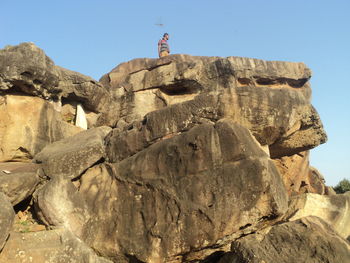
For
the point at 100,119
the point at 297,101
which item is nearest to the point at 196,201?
the point at 297,101

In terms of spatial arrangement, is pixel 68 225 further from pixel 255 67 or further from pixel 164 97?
pixel 255 67

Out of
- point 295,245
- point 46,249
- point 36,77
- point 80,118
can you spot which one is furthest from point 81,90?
point 295,245

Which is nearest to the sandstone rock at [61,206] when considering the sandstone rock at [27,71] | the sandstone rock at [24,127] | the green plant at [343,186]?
the sandstone rock at [24,127]

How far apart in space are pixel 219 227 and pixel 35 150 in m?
7.01

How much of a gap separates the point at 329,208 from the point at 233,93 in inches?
170

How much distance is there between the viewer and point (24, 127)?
453 inches

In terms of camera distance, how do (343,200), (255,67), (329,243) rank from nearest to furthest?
(329,243) → (343,200) → (255,67)

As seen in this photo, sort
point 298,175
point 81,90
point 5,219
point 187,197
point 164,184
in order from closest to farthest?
point 5,219
point 187,197
point 164,184
point 81,90
point 298,175

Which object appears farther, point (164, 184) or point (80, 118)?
point (80, 118)

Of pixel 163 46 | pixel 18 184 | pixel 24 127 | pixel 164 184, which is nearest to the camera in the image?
pixel 164 184

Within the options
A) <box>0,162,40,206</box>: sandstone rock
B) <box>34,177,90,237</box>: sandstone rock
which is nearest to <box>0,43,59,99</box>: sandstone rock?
<box>0,162,40,206</box>: sandstone rock

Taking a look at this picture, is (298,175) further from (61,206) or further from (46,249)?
(46,249)

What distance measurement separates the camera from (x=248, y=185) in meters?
6.96

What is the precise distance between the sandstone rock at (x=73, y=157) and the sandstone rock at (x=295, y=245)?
167 inches
